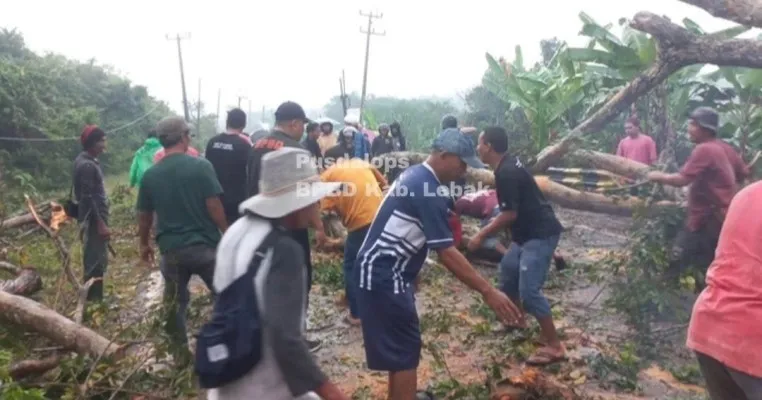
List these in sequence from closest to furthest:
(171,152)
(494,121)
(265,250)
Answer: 1. (265,250)
2. (171,152)
3. (494,121)

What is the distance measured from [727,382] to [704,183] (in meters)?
3.18

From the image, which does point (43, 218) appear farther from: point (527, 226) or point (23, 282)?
point (527, 226)

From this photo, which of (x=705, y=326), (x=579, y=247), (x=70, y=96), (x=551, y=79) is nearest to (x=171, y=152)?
(x=705, y=326)

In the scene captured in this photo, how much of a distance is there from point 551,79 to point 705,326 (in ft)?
36.2

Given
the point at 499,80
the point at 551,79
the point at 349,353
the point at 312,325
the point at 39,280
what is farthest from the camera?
the point at 499,80

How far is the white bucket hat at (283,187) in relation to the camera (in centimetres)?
230

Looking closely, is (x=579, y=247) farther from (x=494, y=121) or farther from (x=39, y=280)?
(x=494, y=121)

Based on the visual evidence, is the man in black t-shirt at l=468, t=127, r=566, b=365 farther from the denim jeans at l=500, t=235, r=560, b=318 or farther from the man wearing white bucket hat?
the man wearing white bucket hat

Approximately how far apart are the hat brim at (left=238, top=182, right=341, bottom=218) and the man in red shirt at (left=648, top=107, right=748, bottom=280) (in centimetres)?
383

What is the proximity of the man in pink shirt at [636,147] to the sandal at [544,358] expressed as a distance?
6499 millimetres

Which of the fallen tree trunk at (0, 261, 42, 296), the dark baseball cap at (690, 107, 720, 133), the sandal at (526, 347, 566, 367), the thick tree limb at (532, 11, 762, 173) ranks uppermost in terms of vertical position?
the thick tree limb at (532, 11, 762, 173)

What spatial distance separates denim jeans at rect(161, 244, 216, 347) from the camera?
4391 millimetres

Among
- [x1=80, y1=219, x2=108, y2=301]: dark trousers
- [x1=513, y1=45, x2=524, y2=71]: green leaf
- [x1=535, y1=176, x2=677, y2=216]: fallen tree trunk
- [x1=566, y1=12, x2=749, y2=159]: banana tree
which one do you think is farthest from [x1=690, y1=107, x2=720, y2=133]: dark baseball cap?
[x1=513, y1=45, x2=524, y2=71]: green leaf

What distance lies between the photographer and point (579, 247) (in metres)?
8.56
